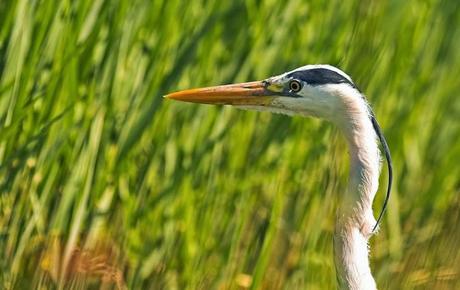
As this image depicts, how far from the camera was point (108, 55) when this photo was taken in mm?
3746

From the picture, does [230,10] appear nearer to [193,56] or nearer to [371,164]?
[193,56]

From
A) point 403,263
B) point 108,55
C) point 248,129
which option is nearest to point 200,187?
point 248,129

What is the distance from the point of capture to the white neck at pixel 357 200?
3.14m

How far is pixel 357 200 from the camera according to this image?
3.15 metres

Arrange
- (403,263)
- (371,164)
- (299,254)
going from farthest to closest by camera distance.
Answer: (403,263), (299,254), (371,164)

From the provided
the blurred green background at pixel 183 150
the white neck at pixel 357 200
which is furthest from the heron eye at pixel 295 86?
the blurred green background at pixel 183 150

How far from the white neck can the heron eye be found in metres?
0.15

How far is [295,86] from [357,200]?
347mm

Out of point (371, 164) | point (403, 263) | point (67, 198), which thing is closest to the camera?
point (371, 164)

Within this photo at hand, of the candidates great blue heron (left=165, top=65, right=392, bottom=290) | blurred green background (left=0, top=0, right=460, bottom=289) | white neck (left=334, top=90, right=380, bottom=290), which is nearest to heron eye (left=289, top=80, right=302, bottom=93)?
great blue heron (left=165, top=65, right=392, bottom=290)

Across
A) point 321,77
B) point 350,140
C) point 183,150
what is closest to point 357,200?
point 350,140

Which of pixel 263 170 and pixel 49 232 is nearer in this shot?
pixel 49 232

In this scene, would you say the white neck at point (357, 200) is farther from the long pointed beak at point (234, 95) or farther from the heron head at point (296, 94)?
the long pointed beak at point (234, 95)

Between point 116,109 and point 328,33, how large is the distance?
0.81 m
